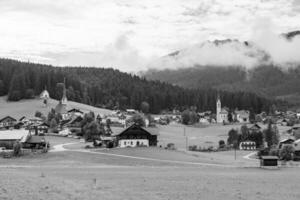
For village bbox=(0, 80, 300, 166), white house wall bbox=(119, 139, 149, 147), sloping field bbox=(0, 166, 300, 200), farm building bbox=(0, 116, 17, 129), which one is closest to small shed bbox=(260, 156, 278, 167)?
village bbox=(0, 80, 300, 166)

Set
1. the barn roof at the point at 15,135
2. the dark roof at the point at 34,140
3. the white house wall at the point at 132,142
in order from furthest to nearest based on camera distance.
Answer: the white house wall at the point at 132,142 → the barn roof at the point at 15,135 → the dark roof at the point at 34,140

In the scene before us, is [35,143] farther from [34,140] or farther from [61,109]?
[61,109]

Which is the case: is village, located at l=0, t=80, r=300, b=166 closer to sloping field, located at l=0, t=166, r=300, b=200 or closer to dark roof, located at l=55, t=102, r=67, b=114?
dark roof, located at l=55, t=102, r=67, b=114

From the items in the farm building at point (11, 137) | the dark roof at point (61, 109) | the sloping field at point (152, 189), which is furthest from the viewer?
the dark roof at point (61, 109)

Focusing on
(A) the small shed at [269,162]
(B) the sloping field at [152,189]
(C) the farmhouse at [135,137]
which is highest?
(C) the farmhouse at [135,137]

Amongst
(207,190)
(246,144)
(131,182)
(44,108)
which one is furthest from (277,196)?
(44,108)

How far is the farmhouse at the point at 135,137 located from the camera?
99.1 metres

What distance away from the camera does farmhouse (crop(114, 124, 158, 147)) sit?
99062mm

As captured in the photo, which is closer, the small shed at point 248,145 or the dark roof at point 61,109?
the small shed at point 248,145

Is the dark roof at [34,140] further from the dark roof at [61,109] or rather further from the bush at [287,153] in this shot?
the dark roof at [61,109]

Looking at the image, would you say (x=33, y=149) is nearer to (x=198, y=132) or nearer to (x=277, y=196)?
(x=277, y=196)

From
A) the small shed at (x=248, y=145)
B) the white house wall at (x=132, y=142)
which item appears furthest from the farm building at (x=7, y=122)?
the small shed at (x=248, y=145)

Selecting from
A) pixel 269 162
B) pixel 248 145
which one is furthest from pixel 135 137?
pixel 269 162

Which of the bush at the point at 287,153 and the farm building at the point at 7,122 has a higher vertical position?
the farm building at the point at 7,122
